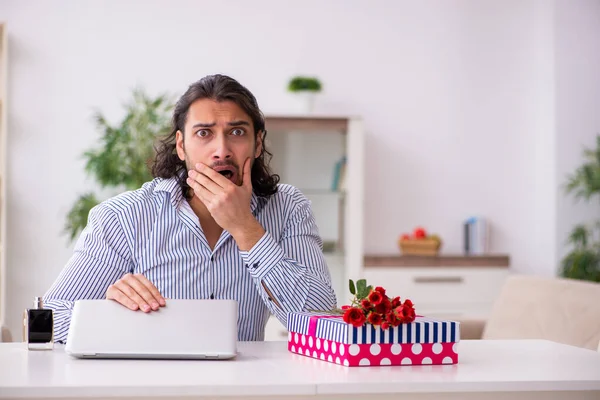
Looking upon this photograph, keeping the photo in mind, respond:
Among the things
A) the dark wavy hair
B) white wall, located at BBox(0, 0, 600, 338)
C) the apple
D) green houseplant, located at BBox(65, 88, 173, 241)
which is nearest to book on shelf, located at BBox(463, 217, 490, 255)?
white wall, located at BBox(0, 0, 600, 338)

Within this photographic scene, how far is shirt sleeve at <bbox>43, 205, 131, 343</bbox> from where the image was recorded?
214 cm

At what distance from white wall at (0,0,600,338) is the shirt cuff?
139 inches

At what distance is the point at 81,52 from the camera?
5445 mm

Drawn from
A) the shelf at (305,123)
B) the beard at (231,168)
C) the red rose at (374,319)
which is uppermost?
the shelf at (305,123)

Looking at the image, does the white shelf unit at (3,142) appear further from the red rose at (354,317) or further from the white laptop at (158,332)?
the red rose at (354,317)

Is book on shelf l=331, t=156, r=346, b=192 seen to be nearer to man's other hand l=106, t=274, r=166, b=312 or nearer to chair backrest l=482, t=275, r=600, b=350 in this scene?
chair backrest l=482, t=275, r=600, b=350

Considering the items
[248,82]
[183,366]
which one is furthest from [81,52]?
[183,366]

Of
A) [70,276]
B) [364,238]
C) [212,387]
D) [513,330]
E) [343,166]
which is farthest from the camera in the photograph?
[364,238]

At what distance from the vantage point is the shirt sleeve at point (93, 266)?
2.14 meters

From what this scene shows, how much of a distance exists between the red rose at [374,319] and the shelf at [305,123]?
3.68 meters

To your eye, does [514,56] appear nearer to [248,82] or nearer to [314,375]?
[248,82]

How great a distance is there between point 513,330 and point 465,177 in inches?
107

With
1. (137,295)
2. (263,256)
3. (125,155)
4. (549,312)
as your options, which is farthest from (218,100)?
(125,155)

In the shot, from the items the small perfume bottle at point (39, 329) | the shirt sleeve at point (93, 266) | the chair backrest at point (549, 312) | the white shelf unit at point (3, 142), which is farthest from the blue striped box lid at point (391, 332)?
the white shelf unit at point (3, 142)
